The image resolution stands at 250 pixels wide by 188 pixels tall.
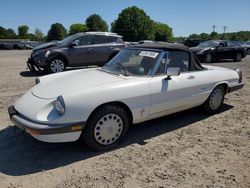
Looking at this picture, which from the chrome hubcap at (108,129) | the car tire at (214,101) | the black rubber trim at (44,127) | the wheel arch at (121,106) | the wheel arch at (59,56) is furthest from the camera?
the wheel arch at (59,56)

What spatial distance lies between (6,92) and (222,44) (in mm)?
13393

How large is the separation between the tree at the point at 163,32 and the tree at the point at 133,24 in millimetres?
15074

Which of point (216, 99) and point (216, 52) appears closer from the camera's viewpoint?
point (216, 99)

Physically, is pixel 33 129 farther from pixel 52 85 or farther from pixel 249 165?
pixel 249 165

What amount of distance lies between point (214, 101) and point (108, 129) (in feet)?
8.61

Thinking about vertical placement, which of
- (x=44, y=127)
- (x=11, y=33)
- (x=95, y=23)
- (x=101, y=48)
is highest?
(x=95, y=23)

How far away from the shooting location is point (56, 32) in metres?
97.6

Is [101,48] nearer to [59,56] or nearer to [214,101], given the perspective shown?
[59,56]

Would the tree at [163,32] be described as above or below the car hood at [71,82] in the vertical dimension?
above

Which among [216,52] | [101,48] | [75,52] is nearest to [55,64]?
[75,52]

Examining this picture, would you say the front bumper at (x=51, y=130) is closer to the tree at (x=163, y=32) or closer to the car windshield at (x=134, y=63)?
the car windshield at (x=134, y=63)

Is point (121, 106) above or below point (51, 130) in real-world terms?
above

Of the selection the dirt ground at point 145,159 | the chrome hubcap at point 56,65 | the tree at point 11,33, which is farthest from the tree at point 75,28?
the dirt ground at point 145,159

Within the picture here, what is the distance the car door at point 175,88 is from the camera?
13.9 ft
